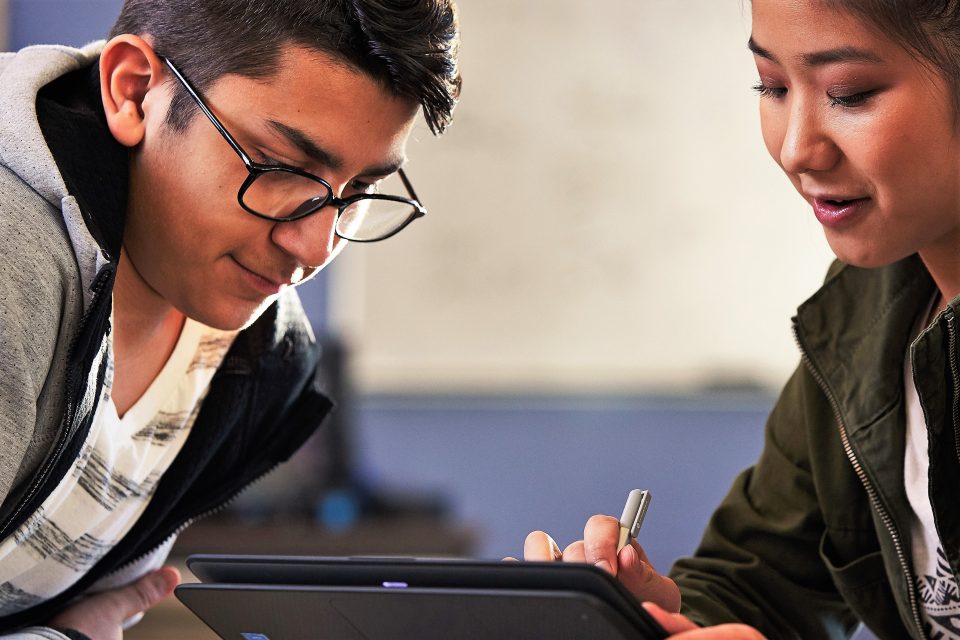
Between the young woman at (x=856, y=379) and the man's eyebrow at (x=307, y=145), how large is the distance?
1.40ft

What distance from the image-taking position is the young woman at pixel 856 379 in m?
0.92

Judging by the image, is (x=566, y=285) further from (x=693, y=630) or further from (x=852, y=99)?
(x=693, y=630)

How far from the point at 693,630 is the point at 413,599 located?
0.64 feet

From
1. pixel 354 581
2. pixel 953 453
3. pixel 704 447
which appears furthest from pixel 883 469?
pixel 704 447

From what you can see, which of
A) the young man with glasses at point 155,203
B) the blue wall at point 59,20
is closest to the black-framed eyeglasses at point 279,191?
the young man with glasses at point 155,203

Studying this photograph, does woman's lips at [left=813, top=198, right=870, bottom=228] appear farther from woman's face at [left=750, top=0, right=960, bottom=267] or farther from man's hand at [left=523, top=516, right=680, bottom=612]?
man's hand at [left=523, top=516, right=680, bottom=612]

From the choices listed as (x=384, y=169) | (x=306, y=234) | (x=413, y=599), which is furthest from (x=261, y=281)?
(x=413, y=599)

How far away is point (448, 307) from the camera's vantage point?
3.22 meters

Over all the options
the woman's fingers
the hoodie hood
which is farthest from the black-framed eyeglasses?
the woman's fingers

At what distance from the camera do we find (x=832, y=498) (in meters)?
1.23

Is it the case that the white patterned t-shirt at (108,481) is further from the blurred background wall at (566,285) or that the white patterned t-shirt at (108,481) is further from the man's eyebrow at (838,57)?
the blurred background wall at (566,285)

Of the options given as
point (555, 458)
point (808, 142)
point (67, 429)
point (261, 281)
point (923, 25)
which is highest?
point (923, 25)

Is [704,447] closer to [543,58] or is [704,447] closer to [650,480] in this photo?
[650,480]

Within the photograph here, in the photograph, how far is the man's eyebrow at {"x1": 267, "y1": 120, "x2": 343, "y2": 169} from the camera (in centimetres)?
105
